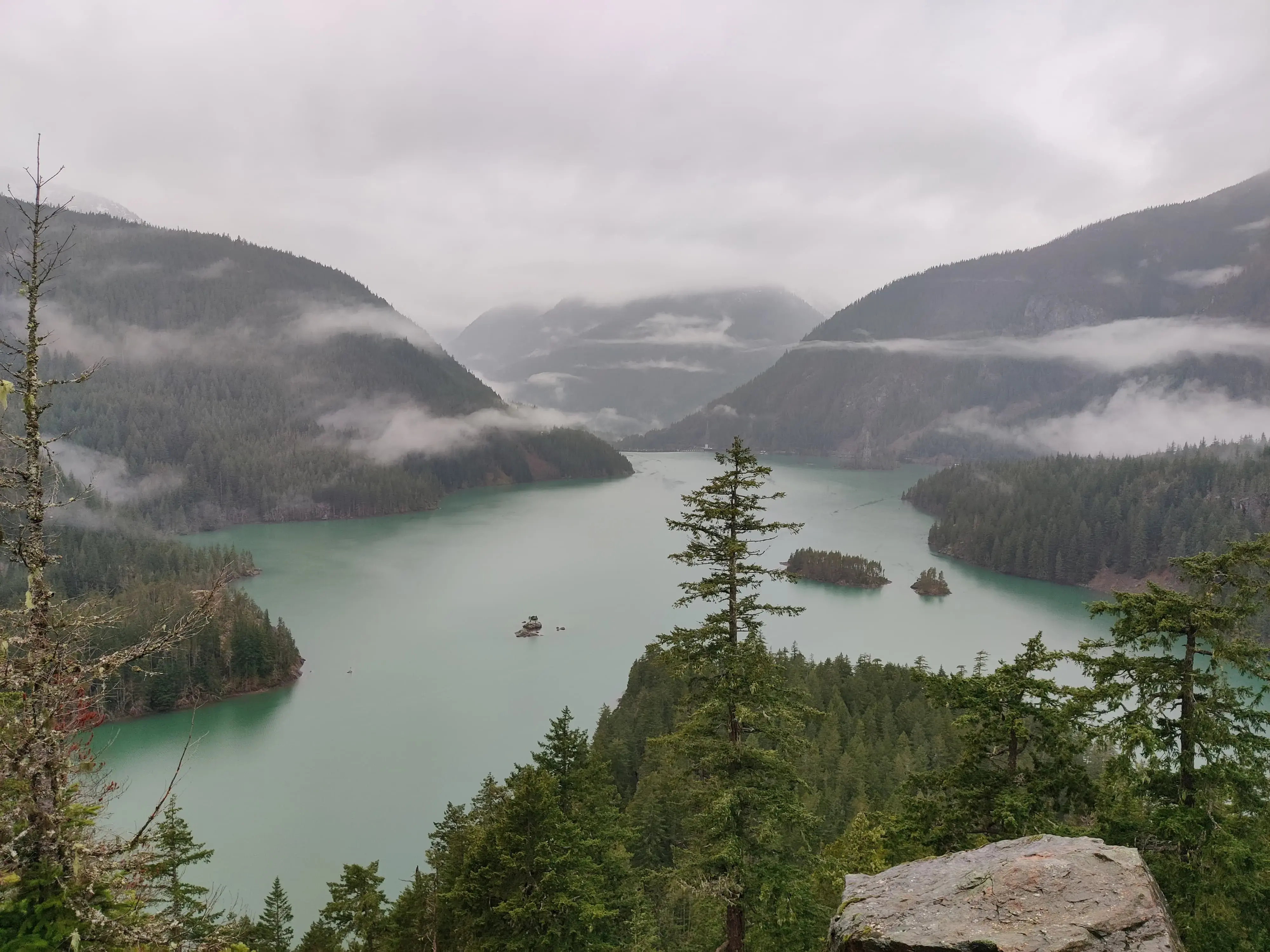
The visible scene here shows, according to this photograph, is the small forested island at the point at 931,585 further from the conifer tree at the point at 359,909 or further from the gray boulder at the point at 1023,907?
the gray boulder at the point at 1023,907

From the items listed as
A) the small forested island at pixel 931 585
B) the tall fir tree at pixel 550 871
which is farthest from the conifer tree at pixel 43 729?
the small forested island at pixel 931 585

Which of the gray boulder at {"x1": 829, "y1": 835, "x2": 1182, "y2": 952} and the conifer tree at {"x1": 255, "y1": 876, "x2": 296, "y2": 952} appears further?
the conifer tree at {"x1": 255, "y1": 876, "x2": 296, "y2": 952}

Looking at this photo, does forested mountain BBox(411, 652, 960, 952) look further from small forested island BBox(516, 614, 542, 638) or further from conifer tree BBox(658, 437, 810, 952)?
small forested island BBox(516, 614, 542, 638)

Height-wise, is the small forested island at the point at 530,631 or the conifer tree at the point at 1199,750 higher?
the conifer tree at the point at 1199,750

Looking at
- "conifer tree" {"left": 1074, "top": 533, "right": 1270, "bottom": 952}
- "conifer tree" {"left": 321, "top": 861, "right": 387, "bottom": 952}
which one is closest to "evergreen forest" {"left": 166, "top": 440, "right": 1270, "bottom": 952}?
"conifer tree" {"left": 1074, "top": 533, "right": 1270, "bottom": 952}

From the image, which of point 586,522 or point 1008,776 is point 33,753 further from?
point 586,522

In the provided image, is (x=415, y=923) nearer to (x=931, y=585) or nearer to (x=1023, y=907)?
(x=1023, y=907)
